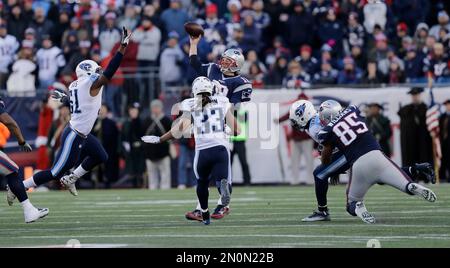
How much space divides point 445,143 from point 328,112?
792cm

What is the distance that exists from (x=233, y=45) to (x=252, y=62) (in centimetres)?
50

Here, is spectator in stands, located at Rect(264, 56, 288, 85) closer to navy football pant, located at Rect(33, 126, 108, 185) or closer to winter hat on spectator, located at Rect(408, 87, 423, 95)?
winter hat on spectator, located at Rect(408, 87, 423, 95)

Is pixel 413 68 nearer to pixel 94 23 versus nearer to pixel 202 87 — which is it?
pixel 94 23

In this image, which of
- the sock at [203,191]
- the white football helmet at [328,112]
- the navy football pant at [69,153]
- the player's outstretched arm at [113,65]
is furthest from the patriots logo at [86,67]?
the white football helmet at [328,112]

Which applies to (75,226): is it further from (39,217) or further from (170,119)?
(170,119)

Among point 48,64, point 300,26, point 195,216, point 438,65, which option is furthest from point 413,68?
point 195,216

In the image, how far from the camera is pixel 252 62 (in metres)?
20.1

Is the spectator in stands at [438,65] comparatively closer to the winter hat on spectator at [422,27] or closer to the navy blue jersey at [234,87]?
the winter hat on spectator at [422,27]

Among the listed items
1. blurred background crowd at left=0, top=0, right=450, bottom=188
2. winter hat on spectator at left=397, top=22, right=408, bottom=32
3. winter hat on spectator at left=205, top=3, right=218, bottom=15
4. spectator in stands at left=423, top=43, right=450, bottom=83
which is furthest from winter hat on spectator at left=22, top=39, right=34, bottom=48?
spectator in stands at left=423, top=43, right=450, bottom=83

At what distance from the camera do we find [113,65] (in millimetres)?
12281

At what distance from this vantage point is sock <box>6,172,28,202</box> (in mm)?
11547

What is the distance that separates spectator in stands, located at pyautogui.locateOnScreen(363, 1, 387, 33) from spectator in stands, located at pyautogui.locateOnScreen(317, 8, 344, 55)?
1.69 feet
